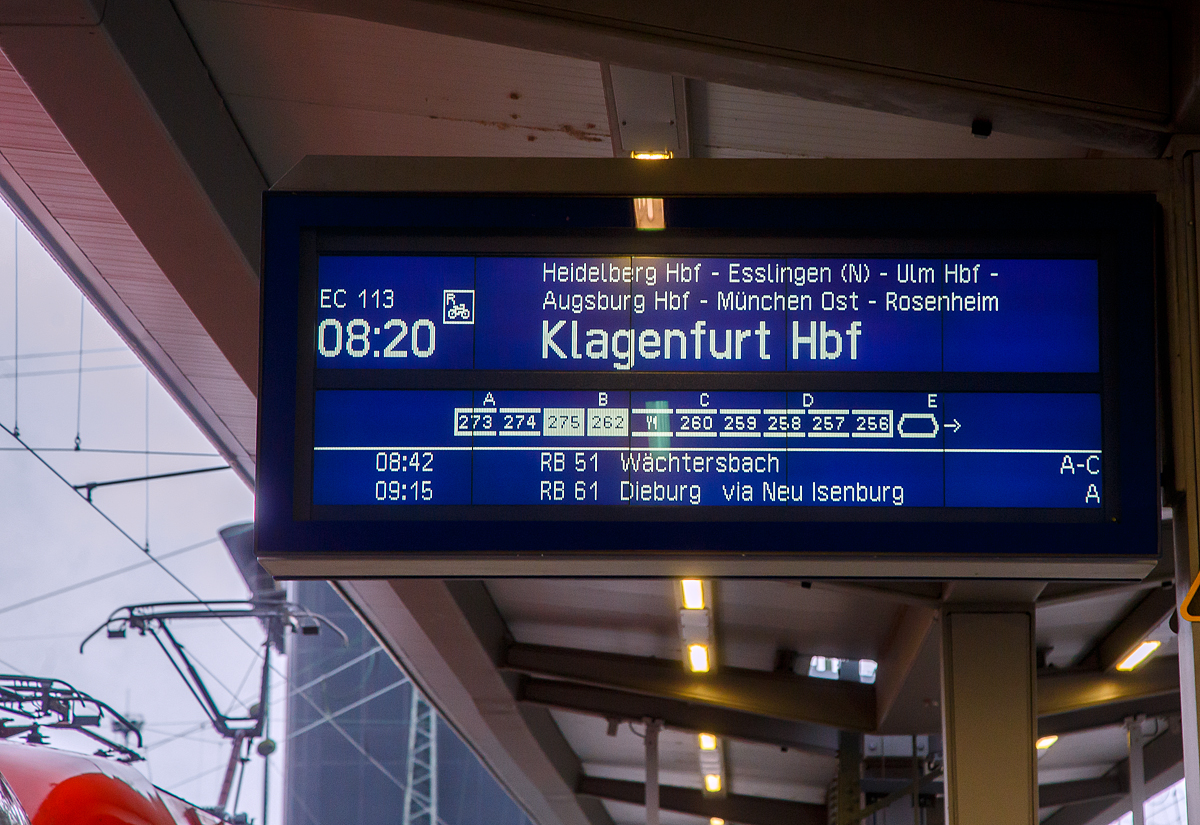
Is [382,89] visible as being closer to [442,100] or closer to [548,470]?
[442,100]

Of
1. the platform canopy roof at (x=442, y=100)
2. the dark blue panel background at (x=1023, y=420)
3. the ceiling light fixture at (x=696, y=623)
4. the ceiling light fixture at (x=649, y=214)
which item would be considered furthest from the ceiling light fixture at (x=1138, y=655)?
the ceiling light fixture at (x=649, y=214)

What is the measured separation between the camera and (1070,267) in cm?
270

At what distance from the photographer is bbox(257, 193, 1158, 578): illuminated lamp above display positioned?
2551mm

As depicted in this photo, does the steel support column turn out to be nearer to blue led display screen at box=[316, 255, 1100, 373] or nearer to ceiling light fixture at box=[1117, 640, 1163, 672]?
ceiling light fixture at box=[1117, 640, 1163, 672]

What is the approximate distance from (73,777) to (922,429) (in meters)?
2.69

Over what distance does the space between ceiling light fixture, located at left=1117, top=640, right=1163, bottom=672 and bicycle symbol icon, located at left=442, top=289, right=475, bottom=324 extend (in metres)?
8.32

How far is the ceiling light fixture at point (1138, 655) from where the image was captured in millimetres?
9844

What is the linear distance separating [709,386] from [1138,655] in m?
8.66

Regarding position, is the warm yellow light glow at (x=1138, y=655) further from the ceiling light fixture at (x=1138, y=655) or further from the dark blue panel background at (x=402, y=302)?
the dark blue panel background at (x=402, y=302)

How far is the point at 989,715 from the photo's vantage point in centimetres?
722

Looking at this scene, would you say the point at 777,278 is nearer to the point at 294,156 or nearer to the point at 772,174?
the point at 772,174

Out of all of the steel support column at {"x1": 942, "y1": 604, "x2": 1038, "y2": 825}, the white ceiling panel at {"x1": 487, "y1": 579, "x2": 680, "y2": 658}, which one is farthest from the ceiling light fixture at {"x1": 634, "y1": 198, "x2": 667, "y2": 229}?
the white ceiling panel at {"x1": 487, "y1": 579, "x2": 680, "y2": 658}

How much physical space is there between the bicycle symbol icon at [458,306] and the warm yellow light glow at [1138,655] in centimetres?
833

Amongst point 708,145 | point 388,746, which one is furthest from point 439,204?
point 388,746
